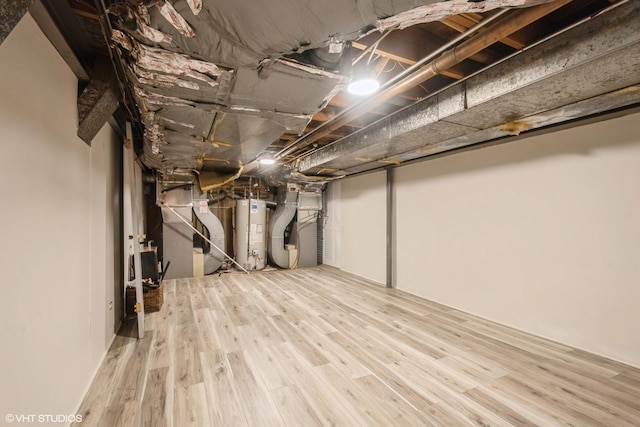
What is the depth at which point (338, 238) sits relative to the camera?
5812mm

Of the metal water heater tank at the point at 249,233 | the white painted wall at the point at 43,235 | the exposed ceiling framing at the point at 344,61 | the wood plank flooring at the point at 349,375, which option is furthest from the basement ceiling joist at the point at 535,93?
the metal water heater tank at the point at 249,233

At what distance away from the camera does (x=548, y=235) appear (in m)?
2.55

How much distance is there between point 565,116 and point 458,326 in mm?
2128

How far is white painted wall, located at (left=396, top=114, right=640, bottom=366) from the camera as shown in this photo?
213 centimetres

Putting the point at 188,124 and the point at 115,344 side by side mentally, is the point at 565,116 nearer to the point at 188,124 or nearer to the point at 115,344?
the point at 188,124

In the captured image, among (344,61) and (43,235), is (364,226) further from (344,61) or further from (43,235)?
(43,235)

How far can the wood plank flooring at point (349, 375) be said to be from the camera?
1.60 m

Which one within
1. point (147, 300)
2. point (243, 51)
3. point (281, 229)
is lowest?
point (147, 300)

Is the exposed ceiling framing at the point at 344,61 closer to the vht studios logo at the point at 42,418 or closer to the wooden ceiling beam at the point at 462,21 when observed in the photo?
the wooden ceiling beam at the point at 462,21

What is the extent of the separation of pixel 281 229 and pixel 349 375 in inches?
163

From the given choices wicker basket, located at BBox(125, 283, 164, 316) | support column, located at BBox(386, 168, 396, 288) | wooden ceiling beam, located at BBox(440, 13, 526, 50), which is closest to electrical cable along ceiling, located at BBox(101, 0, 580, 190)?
wooden ceiling beam, located at BBox(440, 13, 526, 50)

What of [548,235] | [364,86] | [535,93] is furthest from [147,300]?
[548,235]

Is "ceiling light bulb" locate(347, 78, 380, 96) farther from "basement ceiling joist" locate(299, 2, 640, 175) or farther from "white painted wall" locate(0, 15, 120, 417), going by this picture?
"white painted wall" locate(0, 15, 120, 417)

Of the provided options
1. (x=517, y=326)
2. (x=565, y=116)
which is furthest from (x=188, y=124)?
(x=517, y=326)
